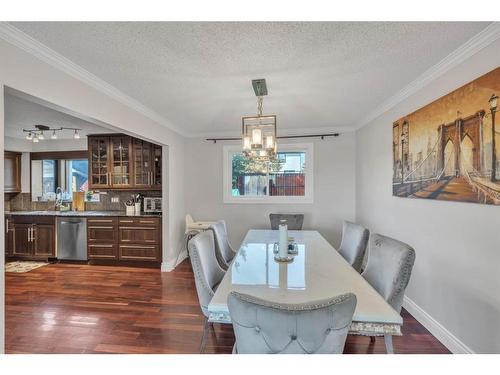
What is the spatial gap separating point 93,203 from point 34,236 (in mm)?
1026

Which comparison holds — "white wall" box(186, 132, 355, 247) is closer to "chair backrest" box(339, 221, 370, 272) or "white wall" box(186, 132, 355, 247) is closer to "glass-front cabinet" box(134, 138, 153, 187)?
"glass-front cabinet" box(134, 138, 153, 187)

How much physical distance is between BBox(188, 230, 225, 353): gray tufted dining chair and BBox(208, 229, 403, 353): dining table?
0.19m

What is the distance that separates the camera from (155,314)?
2.49m

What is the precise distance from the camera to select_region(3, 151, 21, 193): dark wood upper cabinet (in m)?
4.62

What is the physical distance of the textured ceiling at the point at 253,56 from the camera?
149 cm

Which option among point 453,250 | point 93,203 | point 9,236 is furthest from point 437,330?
point 9,236

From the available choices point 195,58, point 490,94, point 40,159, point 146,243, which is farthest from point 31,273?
point 490,94

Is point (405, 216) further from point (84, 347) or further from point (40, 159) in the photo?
point (40, 159)

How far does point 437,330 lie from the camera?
81.2 inches

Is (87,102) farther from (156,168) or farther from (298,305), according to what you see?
(298,305)

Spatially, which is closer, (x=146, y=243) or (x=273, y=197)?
(x=146, y=243)

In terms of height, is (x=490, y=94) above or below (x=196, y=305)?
above

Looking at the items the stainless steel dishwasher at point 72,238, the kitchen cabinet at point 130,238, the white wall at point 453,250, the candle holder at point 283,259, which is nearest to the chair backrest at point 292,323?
the candle holder at point 283,259

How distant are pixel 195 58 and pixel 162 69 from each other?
370 millimetres
